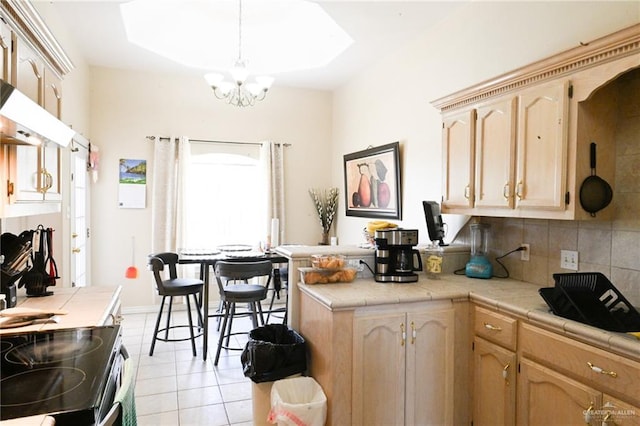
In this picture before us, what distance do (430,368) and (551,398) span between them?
2.08 ft

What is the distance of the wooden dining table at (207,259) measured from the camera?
3729mm

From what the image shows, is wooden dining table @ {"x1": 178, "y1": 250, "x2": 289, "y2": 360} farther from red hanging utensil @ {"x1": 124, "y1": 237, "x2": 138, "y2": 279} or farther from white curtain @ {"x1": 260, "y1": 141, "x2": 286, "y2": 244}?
white curtain @ {"x1": 260, "y1": 141, "x2": 286, "y2": 244}

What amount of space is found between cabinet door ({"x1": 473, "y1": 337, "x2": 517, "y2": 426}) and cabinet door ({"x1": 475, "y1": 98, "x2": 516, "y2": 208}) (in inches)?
33.5

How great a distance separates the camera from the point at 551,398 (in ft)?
6.09

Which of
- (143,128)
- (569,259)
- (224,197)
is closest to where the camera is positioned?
(569,259)

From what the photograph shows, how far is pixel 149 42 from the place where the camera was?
433cm

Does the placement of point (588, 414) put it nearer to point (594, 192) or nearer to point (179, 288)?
point (594, 192)

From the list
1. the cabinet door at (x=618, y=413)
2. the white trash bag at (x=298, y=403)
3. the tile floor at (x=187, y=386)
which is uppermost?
the cabinet door at (x=618, y=413)

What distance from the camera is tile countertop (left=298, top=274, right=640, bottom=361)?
1630mm

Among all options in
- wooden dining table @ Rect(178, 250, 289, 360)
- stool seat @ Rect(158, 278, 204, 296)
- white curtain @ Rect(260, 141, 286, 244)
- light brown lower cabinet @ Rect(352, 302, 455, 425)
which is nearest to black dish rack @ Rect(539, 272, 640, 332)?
light brown lower cabinet @ Rect(352, 302, 455, 425)

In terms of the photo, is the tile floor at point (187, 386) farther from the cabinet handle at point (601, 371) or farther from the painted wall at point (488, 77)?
the painted wall at point (488, 77)

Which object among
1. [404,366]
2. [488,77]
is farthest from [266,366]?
[488,77]

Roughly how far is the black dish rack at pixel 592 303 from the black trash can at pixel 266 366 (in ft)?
4.58

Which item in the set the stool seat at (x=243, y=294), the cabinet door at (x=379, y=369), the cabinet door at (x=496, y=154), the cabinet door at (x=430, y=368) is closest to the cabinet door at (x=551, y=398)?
the cabinet door at (x=430, y=368)
